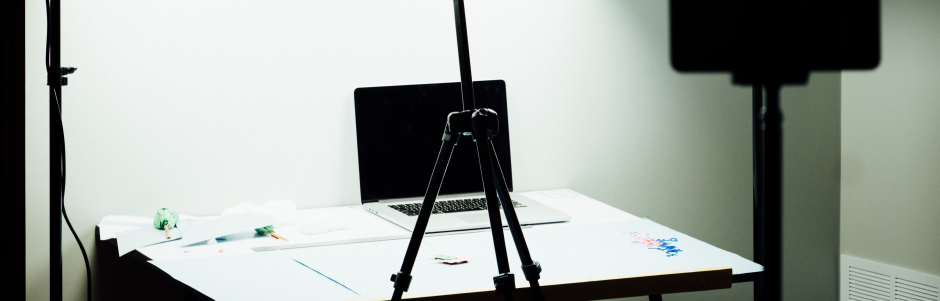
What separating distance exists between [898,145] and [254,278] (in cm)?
204

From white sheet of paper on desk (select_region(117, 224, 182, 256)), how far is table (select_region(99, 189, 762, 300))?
0.04 meters

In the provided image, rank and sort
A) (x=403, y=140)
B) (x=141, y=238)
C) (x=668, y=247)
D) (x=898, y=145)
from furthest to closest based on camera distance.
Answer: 1. (x=898, y=145)
2. (x=403, y=140)
3. (x=141, y=238)
4. (x=668, y=247)

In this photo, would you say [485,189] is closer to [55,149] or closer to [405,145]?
[55,149]

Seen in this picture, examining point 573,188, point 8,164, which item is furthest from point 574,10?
point 8,164

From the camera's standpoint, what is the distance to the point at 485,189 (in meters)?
0.85

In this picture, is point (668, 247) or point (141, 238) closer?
point (668, 247)

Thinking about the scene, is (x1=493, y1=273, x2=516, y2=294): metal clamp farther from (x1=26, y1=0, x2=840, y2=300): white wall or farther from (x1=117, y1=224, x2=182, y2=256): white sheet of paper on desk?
(x1=26, y1=0, x2=840, y2=300): white wall

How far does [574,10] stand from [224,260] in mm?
1332

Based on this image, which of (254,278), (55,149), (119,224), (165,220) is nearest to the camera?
(55,149)

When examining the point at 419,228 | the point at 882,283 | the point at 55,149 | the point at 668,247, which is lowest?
the point at 882,283

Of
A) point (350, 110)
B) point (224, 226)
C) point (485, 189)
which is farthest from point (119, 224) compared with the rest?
point (485, 189)

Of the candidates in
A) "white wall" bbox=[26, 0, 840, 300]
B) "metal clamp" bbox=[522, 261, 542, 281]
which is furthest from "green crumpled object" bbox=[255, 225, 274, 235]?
"metal clamp" bbox=[522, 261, 542, 281]

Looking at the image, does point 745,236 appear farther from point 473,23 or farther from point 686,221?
point 473,23

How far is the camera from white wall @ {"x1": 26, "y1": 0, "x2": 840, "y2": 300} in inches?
69.9
